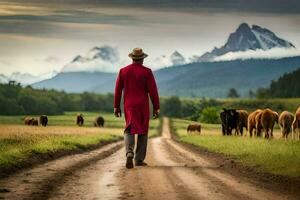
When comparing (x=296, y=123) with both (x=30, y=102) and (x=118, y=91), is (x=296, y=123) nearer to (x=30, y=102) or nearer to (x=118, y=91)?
(x=118, y=91)

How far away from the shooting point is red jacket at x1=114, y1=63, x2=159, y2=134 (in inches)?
790

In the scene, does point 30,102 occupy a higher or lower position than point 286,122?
higher

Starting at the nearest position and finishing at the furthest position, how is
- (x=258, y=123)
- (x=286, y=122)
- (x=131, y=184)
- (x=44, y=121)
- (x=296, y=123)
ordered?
(x=131, y=184)
(x=296, y=123)
(x=286, y=122)
(x=258, y=123)
(x=44, y=121)

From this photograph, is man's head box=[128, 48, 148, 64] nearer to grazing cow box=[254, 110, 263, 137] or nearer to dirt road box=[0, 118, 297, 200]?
dirt road box=[0, 118, 297, 200]

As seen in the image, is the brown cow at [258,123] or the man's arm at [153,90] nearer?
the man's arm at [153,90]

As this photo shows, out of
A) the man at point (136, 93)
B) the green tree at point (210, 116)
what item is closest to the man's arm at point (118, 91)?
the man at point (136, 93)

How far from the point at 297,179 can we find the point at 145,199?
6.41 metres

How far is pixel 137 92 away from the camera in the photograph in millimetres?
20188

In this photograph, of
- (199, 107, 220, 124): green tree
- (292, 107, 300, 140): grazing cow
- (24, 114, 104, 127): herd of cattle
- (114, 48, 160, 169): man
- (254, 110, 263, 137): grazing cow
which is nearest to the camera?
(114, 48, 160, 169): man

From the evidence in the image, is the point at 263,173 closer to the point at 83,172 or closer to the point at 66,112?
the point at 83,172

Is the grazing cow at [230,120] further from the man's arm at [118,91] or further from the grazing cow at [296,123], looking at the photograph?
the man's arm at [118,91]

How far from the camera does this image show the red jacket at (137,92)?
20.1 m

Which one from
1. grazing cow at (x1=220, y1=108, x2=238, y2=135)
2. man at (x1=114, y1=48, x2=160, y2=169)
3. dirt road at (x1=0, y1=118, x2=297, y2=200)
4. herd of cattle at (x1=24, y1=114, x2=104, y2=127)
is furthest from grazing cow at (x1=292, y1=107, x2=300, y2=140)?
herd of cattle at (x1=24, y1=114, x2=104, y2=127)

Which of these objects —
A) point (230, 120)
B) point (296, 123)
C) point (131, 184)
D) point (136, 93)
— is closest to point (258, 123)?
point (296, 123)
